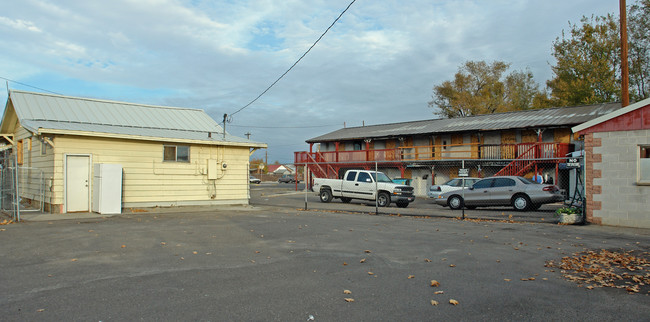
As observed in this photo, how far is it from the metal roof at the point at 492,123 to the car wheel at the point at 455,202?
37.5 feet

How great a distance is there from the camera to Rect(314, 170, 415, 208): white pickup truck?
20.6 meters

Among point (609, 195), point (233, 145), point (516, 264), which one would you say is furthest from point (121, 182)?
point (609, 195)

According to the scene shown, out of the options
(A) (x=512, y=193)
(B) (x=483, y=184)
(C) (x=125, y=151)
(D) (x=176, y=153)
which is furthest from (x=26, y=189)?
(A) (x=512, y=193)

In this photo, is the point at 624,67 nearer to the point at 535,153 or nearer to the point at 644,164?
the point at 644,164

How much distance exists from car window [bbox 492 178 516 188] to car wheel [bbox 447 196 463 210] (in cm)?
173

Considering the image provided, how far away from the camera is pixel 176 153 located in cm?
1812

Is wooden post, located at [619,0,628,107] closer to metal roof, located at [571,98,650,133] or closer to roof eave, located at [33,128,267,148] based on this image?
metal roof, located at [571,98,650,133]

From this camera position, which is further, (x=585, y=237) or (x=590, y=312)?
(x=585, y=237)

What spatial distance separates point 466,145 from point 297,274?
962 inches

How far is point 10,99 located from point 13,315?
1662cm

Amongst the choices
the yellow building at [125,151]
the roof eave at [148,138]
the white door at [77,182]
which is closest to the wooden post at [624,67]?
the roof eave at [148,138]

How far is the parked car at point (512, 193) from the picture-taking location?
17.2m

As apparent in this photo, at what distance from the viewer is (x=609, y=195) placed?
12.6 metres

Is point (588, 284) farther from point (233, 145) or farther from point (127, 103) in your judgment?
point (127, 103)
